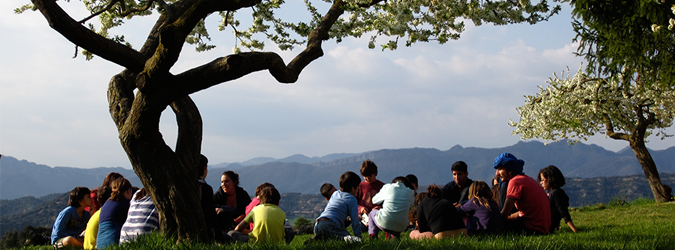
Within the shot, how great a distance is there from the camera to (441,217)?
6418 mm

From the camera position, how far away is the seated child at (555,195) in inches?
313

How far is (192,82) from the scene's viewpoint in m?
5.61

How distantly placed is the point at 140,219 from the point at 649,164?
22.7m

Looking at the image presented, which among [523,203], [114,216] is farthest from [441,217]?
[114,216]

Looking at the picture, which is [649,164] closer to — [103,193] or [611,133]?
[611,133]

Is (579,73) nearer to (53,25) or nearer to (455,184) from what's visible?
(455,184)

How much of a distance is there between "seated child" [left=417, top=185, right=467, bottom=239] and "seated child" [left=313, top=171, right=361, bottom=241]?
1.02 metres

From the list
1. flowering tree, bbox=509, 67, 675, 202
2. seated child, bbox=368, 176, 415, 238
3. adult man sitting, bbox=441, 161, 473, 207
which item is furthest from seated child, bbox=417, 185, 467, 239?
flowering tree, bbox=509, 67, 675, 202

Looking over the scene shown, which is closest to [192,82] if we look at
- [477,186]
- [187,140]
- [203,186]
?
[187,140]

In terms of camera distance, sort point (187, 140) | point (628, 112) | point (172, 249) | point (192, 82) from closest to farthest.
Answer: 1. point (172, 249)
2. point (192, 82)
3. point (187, 140)
4. point (628, 112)

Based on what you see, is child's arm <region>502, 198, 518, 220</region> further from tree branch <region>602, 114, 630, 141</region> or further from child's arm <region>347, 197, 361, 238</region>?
tree branch <region>602, 114, 630, 141</region>

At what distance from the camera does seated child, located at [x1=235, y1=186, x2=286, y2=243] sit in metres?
6.74

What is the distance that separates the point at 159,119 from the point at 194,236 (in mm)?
1569

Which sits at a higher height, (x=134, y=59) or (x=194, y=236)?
(x=134, y=59)
